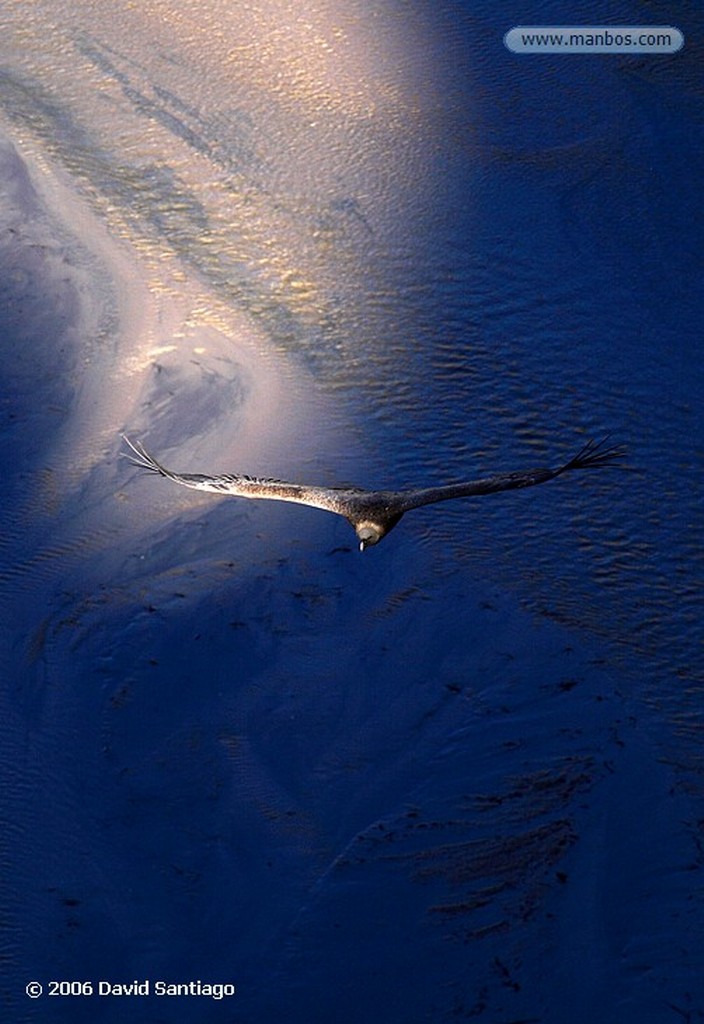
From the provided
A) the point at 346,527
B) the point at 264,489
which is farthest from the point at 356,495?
the point at 346,527

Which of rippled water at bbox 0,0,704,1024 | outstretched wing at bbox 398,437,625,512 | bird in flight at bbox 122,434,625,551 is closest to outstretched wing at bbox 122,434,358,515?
bird in flight at bbox 122,434,625,551

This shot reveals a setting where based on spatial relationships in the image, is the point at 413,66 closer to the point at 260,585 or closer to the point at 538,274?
the point at 538,274

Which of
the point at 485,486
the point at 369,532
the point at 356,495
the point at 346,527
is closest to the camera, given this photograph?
the point at 485,486

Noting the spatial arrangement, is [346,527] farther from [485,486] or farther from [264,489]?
[485,486]

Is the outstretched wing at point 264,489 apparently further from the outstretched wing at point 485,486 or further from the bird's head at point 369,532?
the outstretched wing at point 485,486

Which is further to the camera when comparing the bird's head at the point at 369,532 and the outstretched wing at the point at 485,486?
the bird's head at the point at 369,532

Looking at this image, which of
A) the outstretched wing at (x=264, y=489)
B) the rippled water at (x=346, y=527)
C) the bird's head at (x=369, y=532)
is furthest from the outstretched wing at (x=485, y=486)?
the rippled water at (x=346, y=527)

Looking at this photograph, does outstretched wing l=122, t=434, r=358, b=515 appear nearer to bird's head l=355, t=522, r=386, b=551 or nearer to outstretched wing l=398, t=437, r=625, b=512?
bird's head l=355, t=522, r=386, b=551

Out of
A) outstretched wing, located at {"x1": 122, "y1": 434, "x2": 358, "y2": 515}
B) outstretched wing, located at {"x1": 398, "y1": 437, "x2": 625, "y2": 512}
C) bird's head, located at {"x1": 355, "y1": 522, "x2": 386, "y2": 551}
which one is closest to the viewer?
outstretched wing, located at {"x1": 398, "y1": 437, "x2": 625, "y2": 512}
